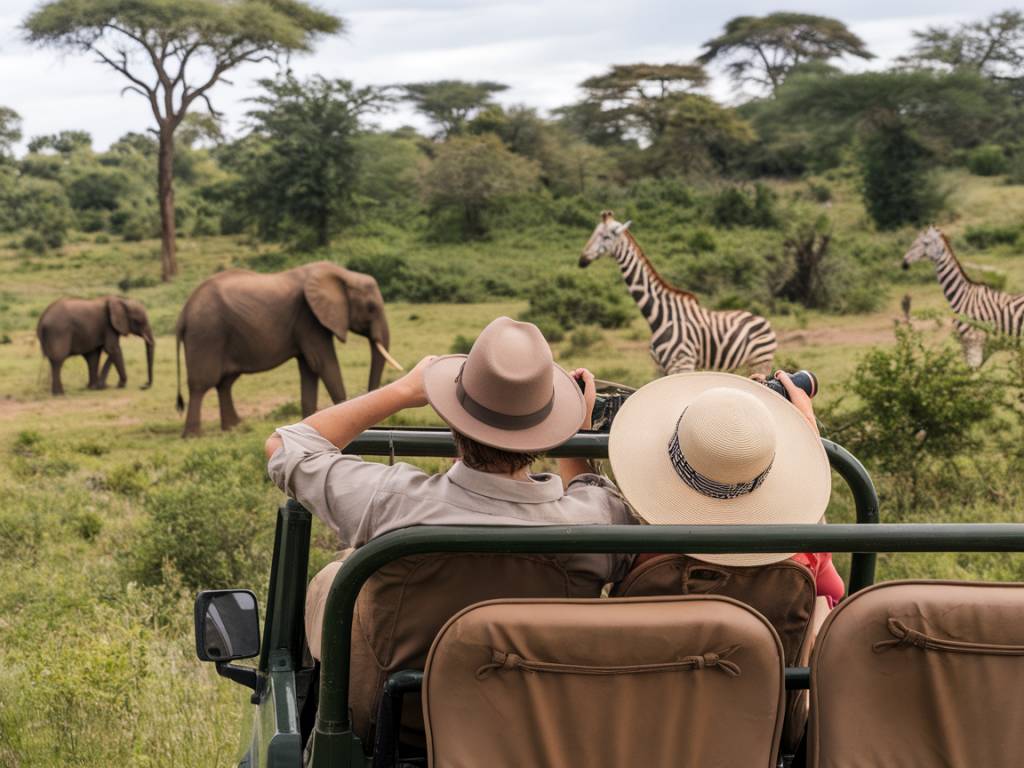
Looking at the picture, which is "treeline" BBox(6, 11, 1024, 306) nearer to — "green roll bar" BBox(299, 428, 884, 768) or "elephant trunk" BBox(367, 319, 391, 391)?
"elephant trunk" BBox(367, 319, 391, 391)

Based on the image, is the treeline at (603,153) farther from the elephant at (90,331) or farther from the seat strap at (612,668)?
the seat strap at (612,668)

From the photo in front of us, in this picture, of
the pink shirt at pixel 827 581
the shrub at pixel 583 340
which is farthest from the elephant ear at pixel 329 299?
the pink shirt at pixel 827 581

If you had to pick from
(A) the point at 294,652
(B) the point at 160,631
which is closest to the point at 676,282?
(B) the point at 160,631

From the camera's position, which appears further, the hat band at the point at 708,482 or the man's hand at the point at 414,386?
the man's hand at the point at 414,386

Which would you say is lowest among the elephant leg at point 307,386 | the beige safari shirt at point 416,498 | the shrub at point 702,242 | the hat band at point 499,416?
the elephant leg at point 307,386

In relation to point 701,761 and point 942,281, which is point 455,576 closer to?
point 701,761

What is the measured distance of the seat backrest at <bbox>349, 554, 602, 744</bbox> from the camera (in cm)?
161

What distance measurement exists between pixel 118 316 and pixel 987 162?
66.7ft

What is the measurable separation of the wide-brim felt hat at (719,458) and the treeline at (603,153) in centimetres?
1638

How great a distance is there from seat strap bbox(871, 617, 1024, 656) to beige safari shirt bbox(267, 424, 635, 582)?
1.25 ft

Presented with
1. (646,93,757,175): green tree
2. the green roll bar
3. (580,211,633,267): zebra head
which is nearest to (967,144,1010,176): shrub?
(646,93,757,175): green tree

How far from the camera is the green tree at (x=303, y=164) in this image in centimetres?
2505

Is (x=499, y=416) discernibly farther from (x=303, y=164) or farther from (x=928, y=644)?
(x=303, y=164)

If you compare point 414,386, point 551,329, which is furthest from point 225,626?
point 551,329
